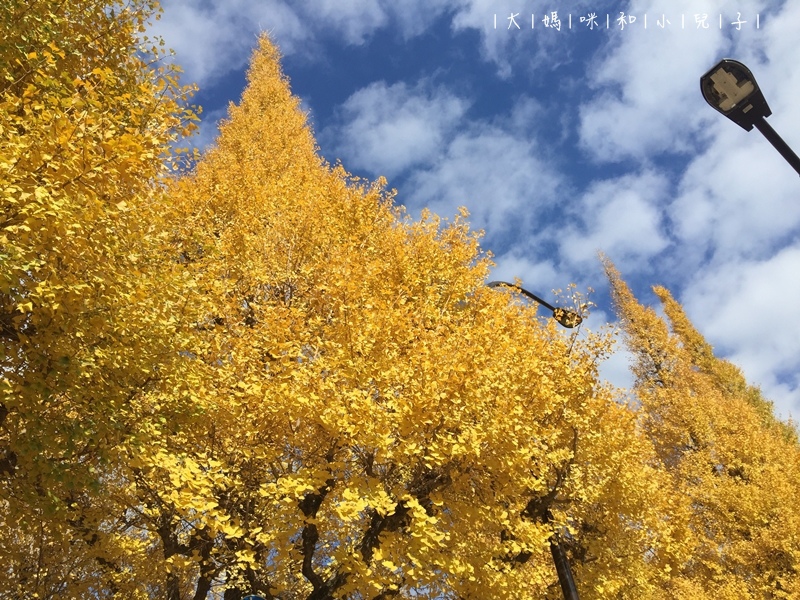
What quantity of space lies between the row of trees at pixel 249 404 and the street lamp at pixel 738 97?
505 cm

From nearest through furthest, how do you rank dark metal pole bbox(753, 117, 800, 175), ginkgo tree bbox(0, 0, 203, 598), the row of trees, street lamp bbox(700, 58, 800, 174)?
dark metal pole bbox(753, 117, 800, 175) < street lamp bbox(700, 58, 800, 174) < ginkgo tree bbox(0, 0, 203, 598) < the row of trees

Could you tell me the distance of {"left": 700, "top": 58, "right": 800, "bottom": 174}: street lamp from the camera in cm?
267

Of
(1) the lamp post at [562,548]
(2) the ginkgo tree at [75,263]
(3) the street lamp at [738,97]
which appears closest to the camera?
(3) the street lamp at [738,97]

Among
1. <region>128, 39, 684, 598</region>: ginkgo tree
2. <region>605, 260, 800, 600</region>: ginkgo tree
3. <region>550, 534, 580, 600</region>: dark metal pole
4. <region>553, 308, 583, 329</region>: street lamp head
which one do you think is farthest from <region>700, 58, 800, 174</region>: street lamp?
<region>605, 260, 800, 600</region>: ginkgo tree

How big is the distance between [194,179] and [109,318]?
1584 centimetres

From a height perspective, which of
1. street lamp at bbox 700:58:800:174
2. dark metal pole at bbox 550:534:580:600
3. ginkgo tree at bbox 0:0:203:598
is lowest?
dark metal pole at bbox 550:534:580:600

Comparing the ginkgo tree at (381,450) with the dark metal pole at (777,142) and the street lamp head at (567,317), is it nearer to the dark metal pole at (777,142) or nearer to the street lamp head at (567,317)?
the street lamp head at (567,317)

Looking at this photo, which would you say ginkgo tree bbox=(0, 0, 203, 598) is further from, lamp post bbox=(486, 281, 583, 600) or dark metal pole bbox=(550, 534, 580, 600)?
dark metal pole bbox=(550, 534, 580, 600)

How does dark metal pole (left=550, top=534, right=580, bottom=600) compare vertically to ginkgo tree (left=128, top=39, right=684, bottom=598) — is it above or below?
below

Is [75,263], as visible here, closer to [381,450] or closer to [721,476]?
[381,450]

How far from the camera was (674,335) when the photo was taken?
30297 mm

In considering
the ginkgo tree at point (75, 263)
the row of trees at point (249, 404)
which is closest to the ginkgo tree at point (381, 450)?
the row of trees at point (249, 404)

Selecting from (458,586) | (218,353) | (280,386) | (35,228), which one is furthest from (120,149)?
(458,586)

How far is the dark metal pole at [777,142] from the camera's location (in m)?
2.54
